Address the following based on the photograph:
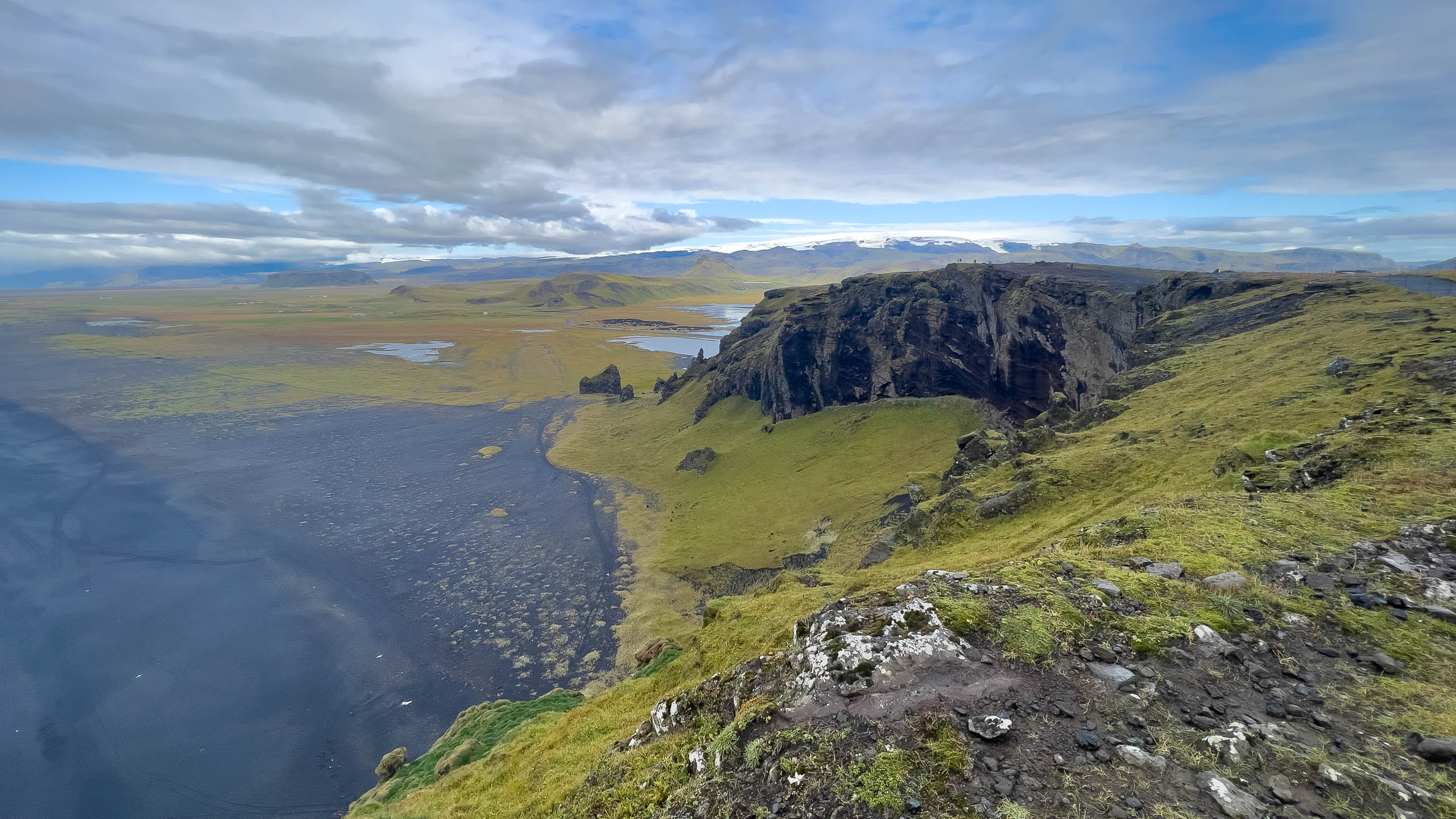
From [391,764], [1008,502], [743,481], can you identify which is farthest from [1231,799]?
[743,481]

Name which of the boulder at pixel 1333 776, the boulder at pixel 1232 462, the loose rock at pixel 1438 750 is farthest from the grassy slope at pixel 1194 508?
the boulder at pixel 1333 776

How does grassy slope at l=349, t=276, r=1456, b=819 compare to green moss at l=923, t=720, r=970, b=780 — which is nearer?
green moss at l=923, t=720, r=970, b=780

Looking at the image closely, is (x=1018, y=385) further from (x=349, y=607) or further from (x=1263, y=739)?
(x=349, y=607)

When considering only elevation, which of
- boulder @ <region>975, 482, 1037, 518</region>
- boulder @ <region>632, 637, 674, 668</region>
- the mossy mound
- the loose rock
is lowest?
the mossy mound

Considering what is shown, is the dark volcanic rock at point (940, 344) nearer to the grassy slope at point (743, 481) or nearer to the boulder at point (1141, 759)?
the grassy slope at point (743, 481)

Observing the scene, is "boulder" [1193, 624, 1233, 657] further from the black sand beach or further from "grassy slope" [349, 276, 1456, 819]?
the black sand beach

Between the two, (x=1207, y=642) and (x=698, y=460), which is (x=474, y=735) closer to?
(x=1207, y=642)

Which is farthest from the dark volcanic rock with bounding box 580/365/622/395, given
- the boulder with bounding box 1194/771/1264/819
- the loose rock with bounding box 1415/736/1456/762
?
the loose rock with bounding box 1415/736/1456/762
